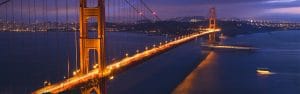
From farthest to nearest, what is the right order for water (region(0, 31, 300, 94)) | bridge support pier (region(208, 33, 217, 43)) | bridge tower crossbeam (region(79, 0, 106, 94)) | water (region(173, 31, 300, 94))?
bridge support pier (region(208, 33, 217, 43)) → water (region(173, 31, 300, 94)) → water (region(0, 31, 300, 94)) → bridge tower crossbeam (region(79, 0, 106, 94))

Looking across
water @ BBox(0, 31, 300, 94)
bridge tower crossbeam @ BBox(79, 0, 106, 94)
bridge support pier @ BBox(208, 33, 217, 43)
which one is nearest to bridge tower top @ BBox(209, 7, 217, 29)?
bridge support pier @ BBox(208, 33, 217, 43)

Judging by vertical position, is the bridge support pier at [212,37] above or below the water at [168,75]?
above

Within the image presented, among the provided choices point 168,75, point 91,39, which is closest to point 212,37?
point 168,75

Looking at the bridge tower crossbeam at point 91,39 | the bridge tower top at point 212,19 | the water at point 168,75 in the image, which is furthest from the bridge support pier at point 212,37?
the bridge tower crossbeam at point 91,39

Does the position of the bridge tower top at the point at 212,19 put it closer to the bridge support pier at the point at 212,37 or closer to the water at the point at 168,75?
the bridge support pier at the point at 212,37

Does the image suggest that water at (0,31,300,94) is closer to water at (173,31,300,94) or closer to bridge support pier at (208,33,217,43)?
water at (173,31,300,94)

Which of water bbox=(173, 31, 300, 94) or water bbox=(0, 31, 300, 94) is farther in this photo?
water bbox=(173, 31, 300, 94)

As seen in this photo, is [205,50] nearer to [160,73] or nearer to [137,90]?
[160,73]

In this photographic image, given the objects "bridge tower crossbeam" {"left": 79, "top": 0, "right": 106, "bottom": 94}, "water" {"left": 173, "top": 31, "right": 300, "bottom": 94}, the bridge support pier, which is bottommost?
"water" {"left": 173, "top": 31, "right": 300, "bottom": 94}

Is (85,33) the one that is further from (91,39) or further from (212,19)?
(212,19)

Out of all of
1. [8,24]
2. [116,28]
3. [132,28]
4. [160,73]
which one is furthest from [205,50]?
[8,24]

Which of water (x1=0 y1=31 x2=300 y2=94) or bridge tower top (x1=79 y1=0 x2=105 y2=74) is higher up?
bridge tower top (x1=79 y1=0 x2=105 y2=74)

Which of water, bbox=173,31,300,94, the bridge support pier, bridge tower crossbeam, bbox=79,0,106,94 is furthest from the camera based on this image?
the bridge support pier
